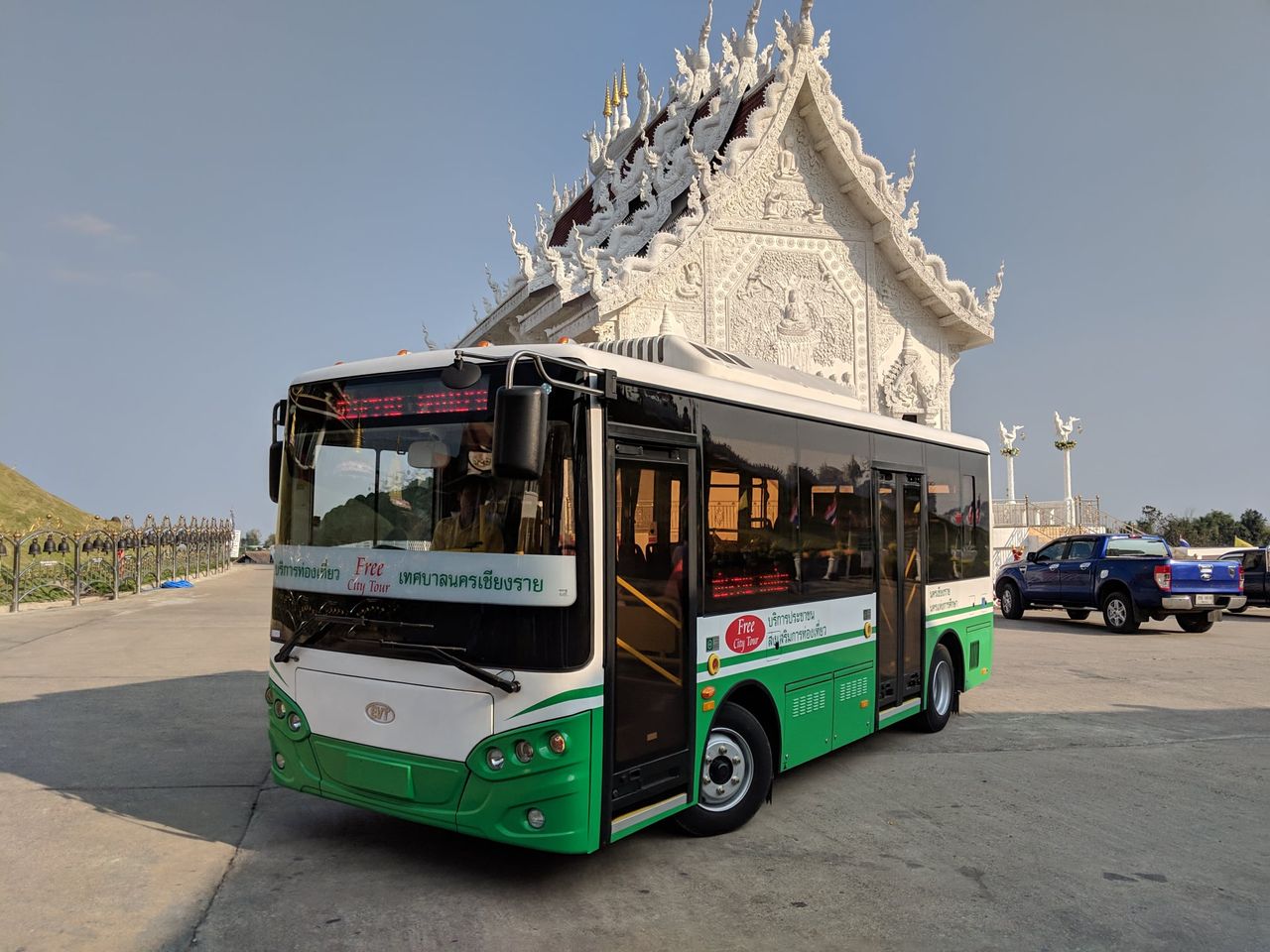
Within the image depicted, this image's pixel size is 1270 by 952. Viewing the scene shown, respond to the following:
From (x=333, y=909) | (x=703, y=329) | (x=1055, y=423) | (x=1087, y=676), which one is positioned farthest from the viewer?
(x=1055, y=423)

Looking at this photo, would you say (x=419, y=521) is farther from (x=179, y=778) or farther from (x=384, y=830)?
(x=179, y=778)

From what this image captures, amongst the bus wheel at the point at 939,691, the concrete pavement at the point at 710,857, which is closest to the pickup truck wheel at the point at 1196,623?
the concrete pavement at the point at 710,857

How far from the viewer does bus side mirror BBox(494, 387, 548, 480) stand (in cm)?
419

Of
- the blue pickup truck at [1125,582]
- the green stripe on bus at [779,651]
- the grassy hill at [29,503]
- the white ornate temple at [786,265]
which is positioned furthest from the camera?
the grassy hill at [29,503]

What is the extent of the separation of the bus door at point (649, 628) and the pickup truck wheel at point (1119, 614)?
15.4 m

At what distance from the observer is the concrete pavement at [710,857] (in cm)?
442

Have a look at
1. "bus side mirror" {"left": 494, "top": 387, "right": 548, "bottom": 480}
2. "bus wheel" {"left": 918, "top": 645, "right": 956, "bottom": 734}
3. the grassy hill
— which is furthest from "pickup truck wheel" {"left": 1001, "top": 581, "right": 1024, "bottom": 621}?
the grassy hill

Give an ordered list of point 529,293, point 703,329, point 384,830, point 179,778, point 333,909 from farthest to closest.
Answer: point 529,293 < point 703,329 < point 179,778 < point 384,830 < point 333,909

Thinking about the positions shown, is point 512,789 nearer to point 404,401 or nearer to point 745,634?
point 745,634

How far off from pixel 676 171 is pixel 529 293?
433 centimetres

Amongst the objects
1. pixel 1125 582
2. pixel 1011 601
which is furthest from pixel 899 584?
pixel 1011 601

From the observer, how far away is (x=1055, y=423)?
53062 mm

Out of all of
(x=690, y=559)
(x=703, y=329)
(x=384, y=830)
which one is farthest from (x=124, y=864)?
(x=703, y=329)

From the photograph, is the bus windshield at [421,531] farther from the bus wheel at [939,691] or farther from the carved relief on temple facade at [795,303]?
the carved relief on temple facade at [795,303]
